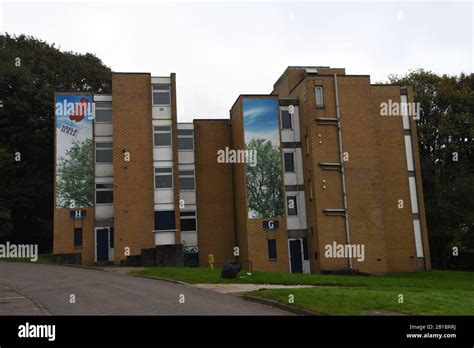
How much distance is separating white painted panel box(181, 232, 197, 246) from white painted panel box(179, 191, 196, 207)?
209cm

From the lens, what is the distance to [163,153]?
116 feet

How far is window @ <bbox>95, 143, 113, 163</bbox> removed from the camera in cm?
3584

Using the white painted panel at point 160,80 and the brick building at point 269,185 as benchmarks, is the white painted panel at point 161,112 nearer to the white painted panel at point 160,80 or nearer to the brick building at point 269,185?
the brick building at point 269,185

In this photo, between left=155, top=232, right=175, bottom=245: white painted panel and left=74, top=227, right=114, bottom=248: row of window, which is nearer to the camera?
left=155, top=232, right=175, bottom=245: white painted panel

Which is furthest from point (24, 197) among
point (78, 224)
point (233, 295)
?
point (233, 295)

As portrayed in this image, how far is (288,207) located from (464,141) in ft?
64.1

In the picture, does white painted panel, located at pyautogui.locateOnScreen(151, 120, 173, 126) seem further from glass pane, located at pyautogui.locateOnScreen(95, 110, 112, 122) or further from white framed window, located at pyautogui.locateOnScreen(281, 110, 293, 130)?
white framed window, located at pyautogui.locateOnScreen(281, 110, 293, 130)

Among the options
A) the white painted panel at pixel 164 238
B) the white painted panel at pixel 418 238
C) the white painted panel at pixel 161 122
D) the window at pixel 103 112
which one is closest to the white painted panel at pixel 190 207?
the white painted panel at pixel 164 238

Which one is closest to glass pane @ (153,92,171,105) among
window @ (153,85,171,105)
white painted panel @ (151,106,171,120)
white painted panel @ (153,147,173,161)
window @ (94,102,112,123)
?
window @ (153,85,171,105)

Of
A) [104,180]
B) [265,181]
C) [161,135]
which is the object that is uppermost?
[161,135]

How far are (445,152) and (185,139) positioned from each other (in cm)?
2228

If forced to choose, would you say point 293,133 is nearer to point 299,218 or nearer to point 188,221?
point 299,218

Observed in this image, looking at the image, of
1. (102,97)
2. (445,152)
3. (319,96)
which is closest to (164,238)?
(102,97)

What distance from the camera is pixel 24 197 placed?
137 feet
